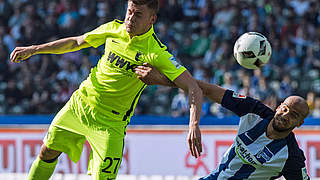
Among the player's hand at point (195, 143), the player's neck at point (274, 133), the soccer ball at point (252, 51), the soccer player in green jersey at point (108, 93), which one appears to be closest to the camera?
the player's hand at point (195, 143)

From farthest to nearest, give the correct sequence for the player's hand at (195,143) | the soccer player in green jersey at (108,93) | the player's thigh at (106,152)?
1. the player's thigh at (106,152)
2. the soccer player in green jersey at (108,93)
3. the player's hand at (195,143)

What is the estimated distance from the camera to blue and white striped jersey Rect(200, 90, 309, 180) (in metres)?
4.69

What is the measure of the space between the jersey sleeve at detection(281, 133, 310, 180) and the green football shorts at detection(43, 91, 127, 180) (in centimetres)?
154

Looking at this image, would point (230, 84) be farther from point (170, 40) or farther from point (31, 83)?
point (31, 83)

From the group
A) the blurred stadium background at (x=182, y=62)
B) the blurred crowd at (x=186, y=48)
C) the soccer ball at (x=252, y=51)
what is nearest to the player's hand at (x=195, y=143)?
the soccer ball at (x=252, y=51)

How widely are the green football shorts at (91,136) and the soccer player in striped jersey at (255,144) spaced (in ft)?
2.62

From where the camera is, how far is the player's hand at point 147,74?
4660mm

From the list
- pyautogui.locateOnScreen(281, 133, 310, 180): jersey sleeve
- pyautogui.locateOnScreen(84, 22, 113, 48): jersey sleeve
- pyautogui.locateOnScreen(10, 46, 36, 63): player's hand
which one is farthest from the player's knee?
pyautogui.locateOnScreen(281, 133, 310, 180): jersey sleeve

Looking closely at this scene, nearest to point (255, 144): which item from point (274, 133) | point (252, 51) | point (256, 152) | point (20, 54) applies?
point (256, 152)

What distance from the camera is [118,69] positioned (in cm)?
512

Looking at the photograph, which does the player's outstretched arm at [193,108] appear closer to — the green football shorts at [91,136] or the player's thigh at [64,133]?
the green football shorts at [91,136]

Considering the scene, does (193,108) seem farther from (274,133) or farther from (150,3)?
(150,3)

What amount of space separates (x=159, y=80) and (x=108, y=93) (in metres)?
0.70

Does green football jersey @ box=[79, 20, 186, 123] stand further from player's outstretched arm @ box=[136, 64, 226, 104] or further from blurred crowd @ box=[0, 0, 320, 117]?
blurred crowd @ box=[0, 0, 320, 117]
